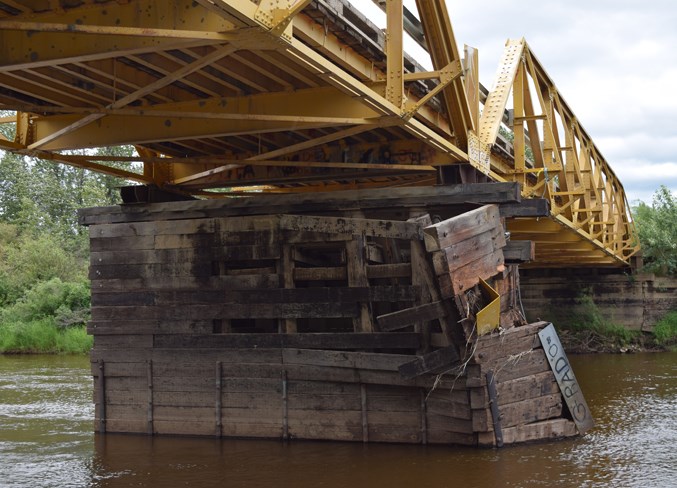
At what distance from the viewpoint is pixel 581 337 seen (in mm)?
33719

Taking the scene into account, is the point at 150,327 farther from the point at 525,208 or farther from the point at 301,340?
the point at 525,208

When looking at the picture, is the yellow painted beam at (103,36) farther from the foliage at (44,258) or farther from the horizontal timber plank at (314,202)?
the foliage at (44,258)

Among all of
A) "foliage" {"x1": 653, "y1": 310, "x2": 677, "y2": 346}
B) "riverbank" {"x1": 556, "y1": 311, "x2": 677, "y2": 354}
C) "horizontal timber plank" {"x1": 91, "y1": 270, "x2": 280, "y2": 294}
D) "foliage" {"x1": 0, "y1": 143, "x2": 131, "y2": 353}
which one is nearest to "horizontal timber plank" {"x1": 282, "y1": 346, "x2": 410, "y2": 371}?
"horizontal timber plank" {"x1": 91, "y1": 270, "x2": 280, "y2": 294}

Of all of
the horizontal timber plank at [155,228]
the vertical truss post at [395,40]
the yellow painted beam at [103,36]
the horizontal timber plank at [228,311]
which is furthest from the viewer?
the horizontal timber plank at [155,228]

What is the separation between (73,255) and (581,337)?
91.2ft

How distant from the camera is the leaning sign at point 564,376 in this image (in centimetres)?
1212

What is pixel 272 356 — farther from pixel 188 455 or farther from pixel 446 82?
pixel 446 82

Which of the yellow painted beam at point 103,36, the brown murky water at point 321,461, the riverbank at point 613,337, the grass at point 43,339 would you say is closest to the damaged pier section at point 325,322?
the brown murky water at point 321,461

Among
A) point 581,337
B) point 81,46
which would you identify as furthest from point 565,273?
point 81,46

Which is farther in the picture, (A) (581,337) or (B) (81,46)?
(A) (581,337)

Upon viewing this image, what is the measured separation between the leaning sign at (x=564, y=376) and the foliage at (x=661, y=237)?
1022 inches

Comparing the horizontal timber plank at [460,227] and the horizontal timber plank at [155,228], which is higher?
the horizontal timber plank at [155,228]

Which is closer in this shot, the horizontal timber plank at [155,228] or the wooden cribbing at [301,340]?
the wooden cribbing at [301,340]

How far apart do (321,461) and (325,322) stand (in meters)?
3.05
